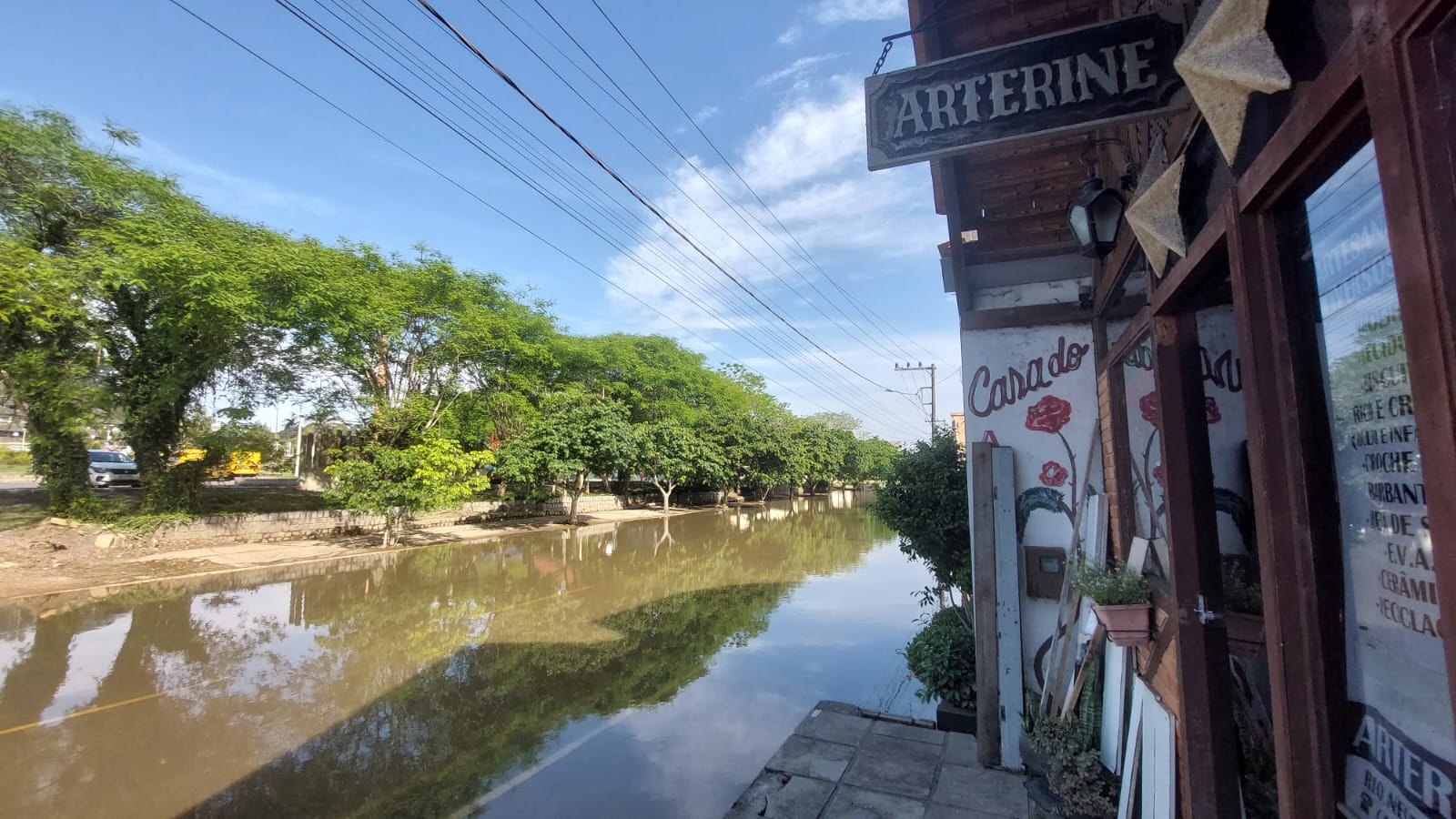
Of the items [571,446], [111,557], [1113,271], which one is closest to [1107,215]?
[1113,271]

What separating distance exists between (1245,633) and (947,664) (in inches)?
103

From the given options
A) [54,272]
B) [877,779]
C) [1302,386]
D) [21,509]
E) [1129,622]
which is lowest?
[877,779]

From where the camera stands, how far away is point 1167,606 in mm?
2381

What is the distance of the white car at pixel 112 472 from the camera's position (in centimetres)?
2203

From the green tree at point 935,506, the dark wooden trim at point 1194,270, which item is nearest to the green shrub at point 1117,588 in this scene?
the dark wooden trim at point 1194,270

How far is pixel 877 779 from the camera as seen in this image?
371 centimetres

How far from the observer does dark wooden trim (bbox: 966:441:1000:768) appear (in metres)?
3.85

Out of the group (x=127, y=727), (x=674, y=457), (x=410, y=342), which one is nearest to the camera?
(x=127, y=727)

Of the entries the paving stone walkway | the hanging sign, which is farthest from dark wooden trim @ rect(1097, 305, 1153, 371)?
the paving stone walkway

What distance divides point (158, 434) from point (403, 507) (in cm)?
646

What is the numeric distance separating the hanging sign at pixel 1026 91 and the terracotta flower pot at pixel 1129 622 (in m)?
1.98

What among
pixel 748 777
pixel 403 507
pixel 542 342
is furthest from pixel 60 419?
pixel 748 777

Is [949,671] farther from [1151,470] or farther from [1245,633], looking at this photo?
[1245,633]

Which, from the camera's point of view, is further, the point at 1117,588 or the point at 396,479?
the point at 396,479
